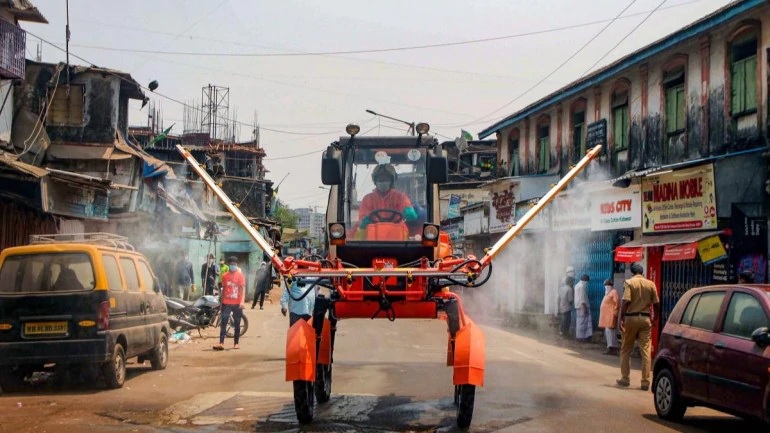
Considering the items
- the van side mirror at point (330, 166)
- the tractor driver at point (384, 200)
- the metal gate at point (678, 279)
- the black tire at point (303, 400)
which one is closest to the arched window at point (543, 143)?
the metal gate at point (678, 279)

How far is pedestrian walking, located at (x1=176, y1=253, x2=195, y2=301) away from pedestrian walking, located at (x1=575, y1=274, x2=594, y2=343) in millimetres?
14648

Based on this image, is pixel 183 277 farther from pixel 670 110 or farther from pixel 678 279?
pixel 678 279

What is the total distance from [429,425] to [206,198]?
88.2 feet

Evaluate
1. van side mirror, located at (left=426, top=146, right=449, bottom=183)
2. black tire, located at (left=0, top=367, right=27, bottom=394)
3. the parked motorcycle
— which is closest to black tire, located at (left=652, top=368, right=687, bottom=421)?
van side mirror, located at (left=426, top=146, right=449, bottom=183)

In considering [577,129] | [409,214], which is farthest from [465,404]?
[577,129]

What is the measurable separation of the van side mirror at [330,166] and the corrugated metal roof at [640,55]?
10920mm

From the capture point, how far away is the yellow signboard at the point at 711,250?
16109 mm

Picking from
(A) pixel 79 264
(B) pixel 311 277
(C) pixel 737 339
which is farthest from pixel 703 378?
(A) pixel 79 264

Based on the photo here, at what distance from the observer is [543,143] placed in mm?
29891

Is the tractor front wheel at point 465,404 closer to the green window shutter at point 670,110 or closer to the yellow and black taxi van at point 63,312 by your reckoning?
the yellow and black taxi van at point 63,312

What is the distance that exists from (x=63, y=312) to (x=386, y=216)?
487 cm

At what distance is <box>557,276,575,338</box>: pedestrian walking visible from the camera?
2295 centimetres

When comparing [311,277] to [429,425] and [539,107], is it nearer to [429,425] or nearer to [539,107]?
[429,425]

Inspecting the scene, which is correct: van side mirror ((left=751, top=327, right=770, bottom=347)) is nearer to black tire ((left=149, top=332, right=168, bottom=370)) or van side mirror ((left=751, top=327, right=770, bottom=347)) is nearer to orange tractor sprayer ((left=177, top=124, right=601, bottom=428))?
orange tractor sprayer ((left=177, top=124, right=601, bottom=428))
